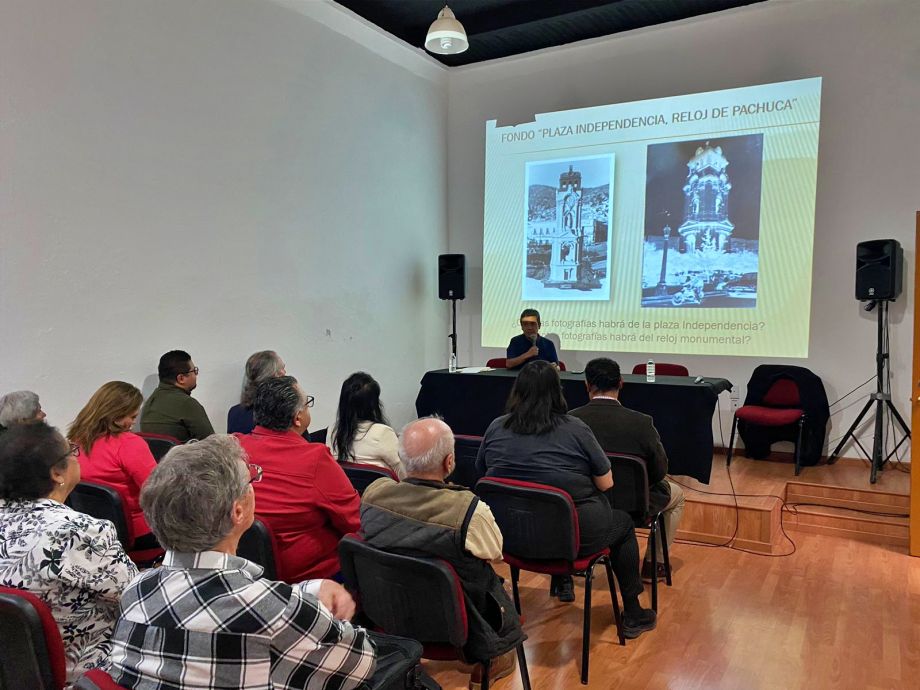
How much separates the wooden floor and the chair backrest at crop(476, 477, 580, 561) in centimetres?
51

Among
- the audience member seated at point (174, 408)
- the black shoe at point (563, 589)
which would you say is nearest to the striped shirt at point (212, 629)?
the black shoe at point (563, 589)

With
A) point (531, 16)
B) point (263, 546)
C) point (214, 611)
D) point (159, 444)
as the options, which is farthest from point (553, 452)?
point (531, 16)

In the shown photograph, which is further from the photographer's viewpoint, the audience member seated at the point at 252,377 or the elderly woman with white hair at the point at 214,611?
the audience member seated at the point at 252,377

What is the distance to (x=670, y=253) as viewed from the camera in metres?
5.98

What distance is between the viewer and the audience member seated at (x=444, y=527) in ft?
5.80

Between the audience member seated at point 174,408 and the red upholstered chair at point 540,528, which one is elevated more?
the audience member seated at point 174,408

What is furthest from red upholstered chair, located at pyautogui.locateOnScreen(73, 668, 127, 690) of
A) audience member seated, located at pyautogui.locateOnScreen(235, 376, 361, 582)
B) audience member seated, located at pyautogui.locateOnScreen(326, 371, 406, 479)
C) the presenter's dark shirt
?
the presenter's dark shirt

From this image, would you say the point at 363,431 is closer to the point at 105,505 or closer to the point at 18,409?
the point at 105,505

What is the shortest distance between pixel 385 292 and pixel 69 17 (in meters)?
3.35

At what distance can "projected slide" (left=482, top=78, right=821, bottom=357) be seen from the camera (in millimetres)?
5516

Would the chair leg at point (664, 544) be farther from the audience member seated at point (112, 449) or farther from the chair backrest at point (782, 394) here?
the chair backrest at point (782, 394)

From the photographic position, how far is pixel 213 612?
1103 millimetres

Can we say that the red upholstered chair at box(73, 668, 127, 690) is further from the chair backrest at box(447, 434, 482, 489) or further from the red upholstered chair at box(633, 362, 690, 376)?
A: the red upholstered chair at box(633, 362, 690, 376)

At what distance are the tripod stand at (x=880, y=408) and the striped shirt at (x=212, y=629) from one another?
15.7 feet
